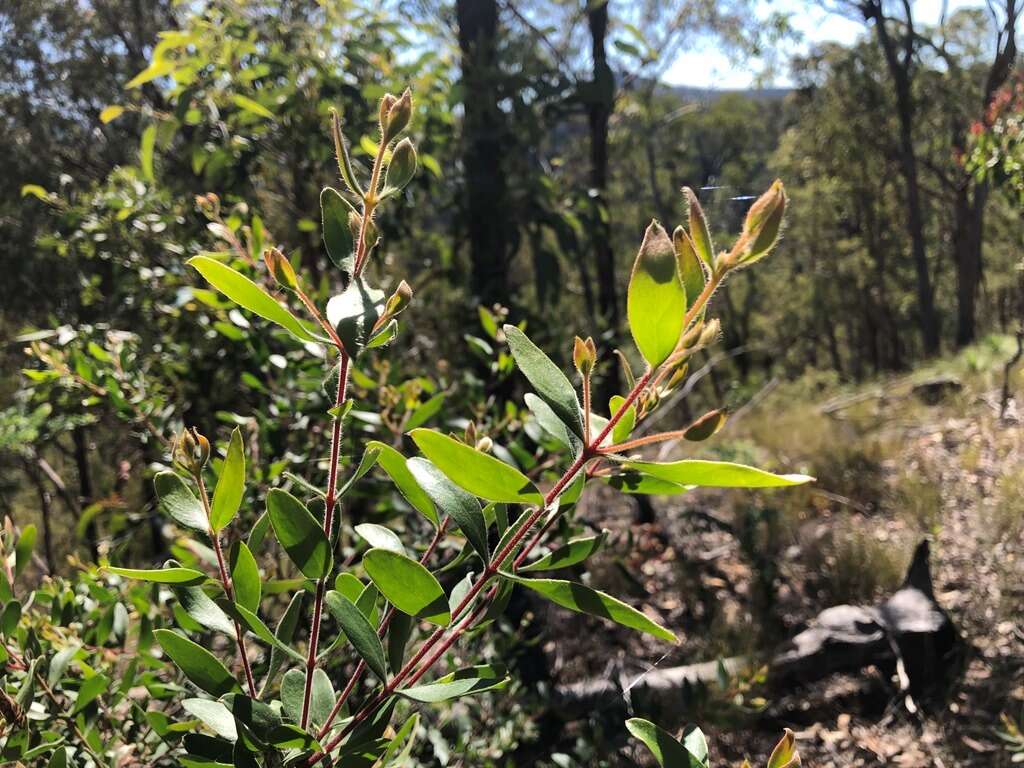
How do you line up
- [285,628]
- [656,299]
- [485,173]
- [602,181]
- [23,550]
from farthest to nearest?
[602,181]
[485,173]
[23,550]
[285,628]
[656,299]

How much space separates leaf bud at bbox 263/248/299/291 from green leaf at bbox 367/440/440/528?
0.13 m

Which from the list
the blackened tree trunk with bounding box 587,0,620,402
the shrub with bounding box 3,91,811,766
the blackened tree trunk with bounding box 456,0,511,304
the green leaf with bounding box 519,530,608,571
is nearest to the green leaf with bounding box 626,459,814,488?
the shrub with bounding box 3,91,811,766

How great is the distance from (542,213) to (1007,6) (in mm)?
8203

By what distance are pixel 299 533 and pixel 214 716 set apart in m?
0.17

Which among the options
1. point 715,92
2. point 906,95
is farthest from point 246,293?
point 906,95

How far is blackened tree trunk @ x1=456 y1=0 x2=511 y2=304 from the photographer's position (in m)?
2.03

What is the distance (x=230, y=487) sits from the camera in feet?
1.62

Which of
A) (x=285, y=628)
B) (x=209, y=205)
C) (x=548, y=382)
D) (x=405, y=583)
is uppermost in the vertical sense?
(x=209, y=205)

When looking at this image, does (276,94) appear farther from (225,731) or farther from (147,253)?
(225,731)

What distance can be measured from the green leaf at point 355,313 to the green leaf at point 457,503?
10 centimetres

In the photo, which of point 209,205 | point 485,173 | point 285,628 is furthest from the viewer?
point 485,173

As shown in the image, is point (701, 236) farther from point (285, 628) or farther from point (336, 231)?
point (285, 628)

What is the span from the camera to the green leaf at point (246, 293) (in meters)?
0.43

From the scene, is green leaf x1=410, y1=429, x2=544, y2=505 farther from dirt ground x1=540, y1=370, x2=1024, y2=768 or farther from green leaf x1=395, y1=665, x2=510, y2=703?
dirt ground x1=540, y1=370, x2=1024, y2=768
